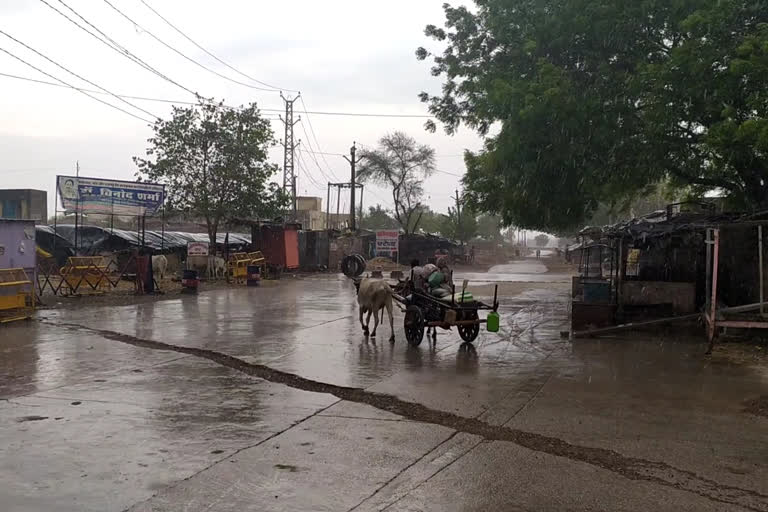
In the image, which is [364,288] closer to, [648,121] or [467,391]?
[467,391]

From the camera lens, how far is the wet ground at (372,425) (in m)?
4.71

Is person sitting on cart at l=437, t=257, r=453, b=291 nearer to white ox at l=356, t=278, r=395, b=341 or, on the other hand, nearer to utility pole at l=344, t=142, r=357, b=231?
white ox at l=356, t=278, r=395, b=341

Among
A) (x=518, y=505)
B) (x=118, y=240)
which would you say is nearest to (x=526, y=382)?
(x=518, y=505)

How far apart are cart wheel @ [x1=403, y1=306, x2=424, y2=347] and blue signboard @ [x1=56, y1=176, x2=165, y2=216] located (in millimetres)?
17081

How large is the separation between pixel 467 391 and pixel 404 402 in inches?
38.3

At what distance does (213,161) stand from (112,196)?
4.22 m

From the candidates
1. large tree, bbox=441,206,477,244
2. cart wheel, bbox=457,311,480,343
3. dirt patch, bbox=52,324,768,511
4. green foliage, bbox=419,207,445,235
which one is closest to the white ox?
cart wheel, bbox=457,311,480,343

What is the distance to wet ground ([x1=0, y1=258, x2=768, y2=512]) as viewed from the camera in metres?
4.71

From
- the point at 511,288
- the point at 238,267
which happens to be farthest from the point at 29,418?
the point at 511,288

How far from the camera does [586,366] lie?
969cm

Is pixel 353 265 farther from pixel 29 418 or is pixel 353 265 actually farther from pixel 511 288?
pixel 29 418

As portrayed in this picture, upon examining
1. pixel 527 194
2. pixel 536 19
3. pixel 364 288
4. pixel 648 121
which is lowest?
pixel 364 288

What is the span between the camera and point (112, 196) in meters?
25.9

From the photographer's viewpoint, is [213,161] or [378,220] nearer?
[213,161]
